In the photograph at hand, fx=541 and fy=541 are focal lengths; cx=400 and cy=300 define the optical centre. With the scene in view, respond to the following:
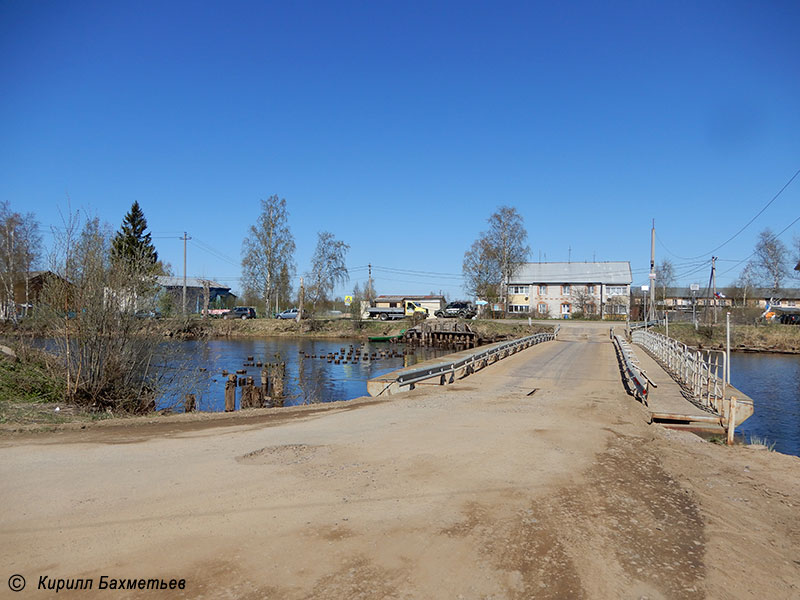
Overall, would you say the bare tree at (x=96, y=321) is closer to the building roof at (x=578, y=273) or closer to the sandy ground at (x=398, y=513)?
the sandy ground at (x=398, y=513)

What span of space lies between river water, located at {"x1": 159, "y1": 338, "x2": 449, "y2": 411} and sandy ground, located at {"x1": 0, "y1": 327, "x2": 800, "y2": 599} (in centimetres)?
907

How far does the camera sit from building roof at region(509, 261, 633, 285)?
77.6m

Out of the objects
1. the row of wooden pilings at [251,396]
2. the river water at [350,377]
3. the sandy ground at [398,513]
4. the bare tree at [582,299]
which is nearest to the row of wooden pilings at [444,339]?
the river water at [350,377]

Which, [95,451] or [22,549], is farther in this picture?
[95,451]

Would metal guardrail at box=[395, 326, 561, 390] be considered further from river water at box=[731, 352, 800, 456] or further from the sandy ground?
river water at box=[731, 352, 800, 456]

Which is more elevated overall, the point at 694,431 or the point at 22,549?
the point at 22,549

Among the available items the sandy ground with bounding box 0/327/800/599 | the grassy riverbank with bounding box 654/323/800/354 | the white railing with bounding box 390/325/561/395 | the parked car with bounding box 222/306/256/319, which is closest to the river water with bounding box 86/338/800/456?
the grassy riverbank with bounding box 654/323/800/354

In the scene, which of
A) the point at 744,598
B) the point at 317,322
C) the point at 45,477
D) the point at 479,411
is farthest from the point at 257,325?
the point at 744,598

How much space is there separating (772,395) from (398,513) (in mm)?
25456

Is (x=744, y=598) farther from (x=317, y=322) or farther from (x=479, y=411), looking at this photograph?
(x=317, y=322)

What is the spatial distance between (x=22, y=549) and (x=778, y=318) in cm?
7365

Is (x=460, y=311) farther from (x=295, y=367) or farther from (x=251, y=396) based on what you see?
(x=251, y=396)

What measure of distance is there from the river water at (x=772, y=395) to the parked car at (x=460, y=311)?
29153mm

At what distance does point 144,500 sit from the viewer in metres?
5.61
